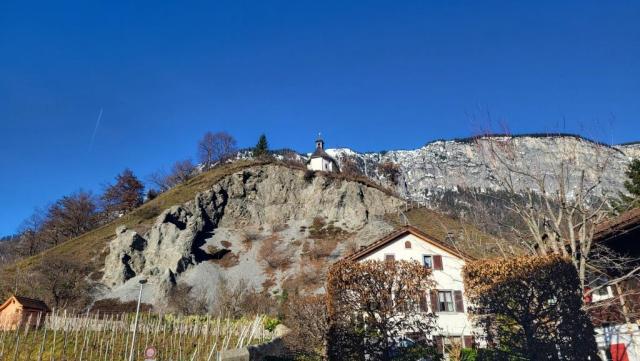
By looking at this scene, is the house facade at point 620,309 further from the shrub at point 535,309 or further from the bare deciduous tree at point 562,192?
the shrub at point 535,309

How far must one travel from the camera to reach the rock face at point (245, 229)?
210ft

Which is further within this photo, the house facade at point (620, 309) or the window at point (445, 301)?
the window at point (445, 301)

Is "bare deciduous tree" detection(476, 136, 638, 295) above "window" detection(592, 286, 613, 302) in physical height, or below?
above

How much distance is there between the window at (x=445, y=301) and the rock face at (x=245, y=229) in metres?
31.8

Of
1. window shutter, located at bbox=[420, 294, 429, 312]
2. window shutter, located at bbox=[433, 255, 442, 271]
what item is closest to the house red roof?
window shutter, located at bbox=[433, 255, 442, 271]

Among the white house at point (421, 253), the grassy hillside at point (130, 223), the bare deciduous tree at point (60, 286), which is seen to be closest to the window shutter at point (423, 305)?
the white house at point (421, 253)

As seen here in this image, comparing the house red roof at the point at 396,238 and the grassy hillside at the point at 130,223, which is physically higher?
the grassy hillside at the point at 130,223

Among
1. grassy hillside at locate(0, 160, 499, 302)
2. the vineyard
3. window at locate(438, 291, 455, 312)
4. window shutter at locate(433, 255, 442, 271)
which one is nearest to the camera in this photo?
the vineyard

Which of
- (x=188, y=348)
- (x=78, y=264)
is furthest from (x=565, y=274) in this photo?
(x=78, y=264)

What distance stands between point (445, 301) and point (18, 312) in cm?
3422

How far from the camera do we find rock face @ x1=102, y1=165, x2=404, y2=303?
6394 cm

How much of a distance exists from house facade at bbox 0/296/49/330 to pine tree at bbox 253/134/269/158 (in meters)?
79.4

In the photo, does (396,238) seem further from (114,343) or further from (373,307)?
(114,343)

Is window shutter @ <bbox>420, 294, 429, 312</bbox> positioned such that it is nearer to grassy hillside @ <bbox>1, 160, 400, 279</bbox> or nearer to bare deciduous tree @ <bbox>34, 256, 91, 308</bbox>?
bare deciduous tree @ <bbox>34, 256, 91, 308</bbox>
